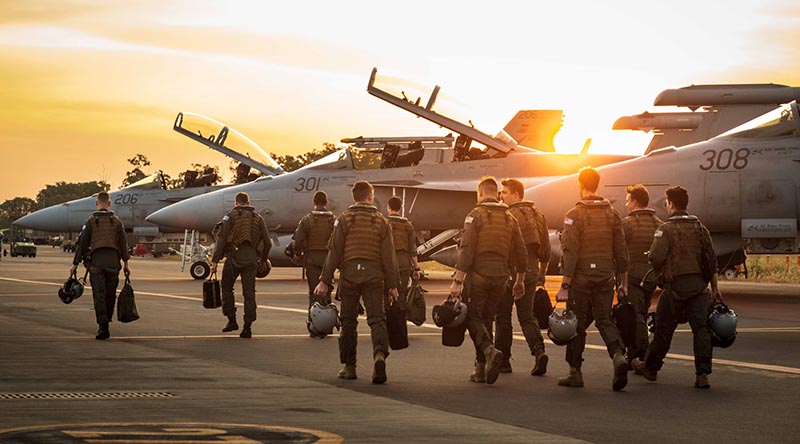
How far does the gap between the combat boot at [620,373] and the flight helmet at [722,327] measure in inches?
42.7

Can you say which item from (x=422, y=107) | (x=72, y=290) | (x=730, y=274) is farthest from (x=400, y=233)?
(x=730, y=274)

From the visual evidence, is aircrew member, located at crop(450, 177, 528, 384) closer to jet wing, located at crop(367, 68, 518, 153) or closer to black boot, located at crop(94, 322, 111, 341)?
black boot, located at crop(94, 322, 111, 341)

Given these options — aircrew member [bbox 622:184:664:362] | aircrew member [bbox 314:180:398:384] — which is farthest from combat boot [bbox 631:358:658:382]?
aircrew member [bbox 314:180:398:384]

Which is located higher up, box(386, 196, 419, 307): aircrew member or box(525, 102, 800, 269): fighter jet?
box(525, 102, 800, 269): fighter jet

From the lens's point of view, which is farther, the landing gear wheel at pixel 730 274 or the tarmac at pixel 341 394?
the landing gear wheel at pixel 730 274

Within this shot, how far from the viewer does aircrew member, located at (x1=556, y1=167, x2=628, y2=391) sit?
10.9m

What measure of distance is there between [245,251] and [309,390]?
21.2 feet

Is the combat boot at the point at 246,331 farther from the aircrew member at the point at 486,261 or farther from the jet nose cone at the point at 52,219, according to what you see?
the jet nose cone at the point at 52,219

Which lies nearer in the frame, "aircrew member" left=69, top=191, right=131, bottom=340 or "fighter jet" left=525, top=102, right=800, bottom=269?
"aircrew member" left=69, top=191, right=131, bottom=340

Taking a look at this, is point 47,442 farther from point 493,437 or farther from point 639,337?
point 639,337

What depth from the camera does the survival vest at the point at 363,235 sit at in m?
11.3

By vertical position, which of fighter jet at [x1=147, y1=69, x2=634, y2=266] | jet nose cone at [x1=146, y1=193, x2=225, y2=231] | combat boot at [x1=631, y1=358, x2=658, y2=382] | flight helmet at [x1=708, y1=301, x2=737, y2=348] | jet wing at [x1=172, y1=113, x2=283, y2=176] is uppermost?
jet wing at [x1=172, y1=113, x2=283, y2=176]

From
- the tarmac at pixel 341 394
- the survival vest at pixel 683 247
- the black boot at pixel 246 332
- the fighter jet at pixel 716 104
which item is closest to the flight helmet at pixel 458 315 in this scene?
the tarmac at pixel 341 394

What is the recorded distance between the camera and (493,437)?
774cm
